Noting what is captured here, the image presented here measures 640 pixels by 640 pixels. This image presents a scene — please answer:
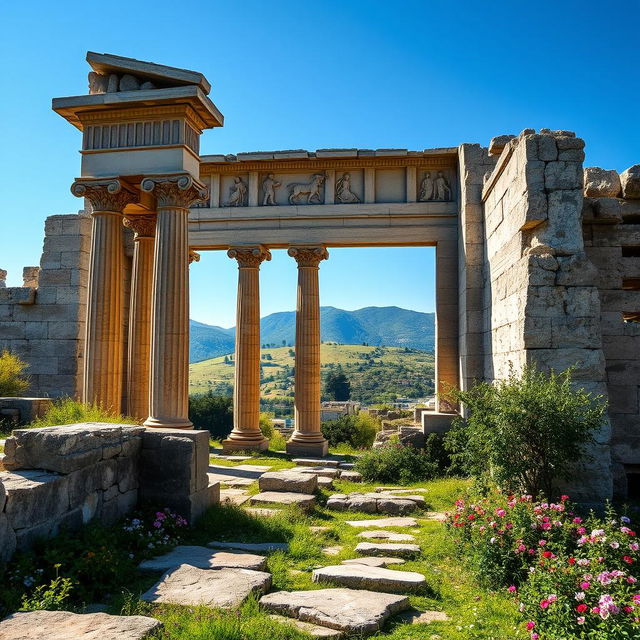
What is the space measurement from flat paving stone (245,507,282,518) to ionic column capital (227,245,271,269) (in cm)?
Answer: 1069

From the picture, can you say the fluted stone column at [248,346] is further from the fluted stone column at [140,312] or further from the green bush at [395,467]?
the green bush at [395,467]

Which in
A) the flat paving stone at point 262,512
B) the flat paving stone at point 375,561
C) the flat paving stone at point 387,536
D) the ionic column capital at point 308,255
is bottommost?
the flat paving stone at point 387,536

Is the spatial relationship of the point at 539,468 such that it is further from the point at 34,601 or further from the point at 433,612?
the point at 34,601

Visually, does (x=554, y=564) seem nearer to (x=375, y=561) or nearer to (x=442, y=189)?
(x=375, y=561)

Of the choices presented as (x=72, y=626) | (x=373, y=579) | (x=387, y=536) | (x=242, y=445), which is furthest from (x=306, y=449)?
(x=72, y=626)

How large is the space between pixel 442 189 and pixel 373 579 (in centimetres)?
1401

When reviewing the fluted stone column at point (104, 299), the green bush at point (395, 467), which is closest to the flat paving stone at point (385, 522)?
the green bush at point (395, 467)

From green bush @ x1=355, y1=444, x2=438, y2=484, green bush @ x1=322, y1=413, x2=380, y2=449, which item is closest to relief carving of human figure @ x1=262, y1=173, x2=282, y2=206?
green bush @ x1=355, y1=444, x2=438, y2=484

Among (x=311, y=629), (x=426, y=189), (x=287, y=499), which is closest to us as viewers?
Answer: (x=311, y=629)

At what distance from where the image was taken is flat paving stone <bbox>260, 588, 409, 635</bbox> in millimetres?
5197

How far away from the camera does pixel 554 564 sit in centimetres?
549

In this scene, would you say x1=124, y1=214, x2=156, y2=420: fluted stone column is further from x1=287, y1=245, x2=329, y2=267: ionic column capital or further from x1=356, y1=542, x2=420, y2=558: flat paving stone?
x1=356, y1=542, x2=420, y2=558: flat paving stone

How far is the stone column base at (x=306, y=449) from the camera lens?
18250 mm

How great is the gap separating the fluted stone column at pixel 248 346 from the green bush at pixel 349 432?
13.5 ft
